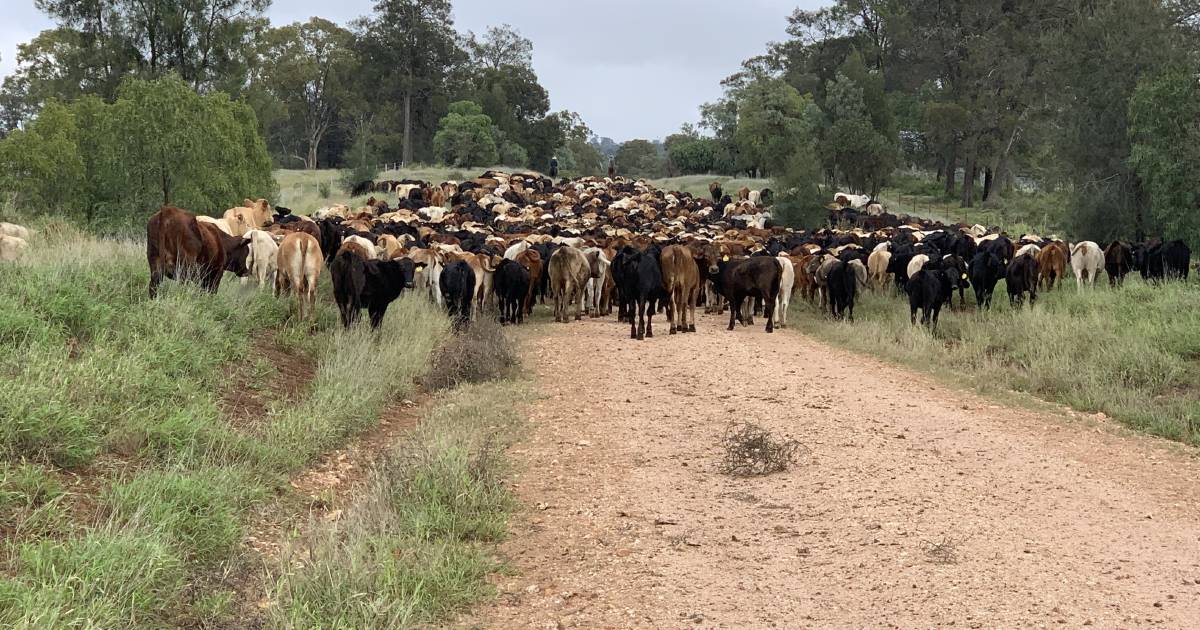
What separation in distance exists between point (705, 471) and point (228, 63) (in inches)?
1604

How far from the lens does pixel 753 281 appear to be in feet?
54.8

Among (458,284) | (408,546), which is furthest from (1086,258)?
(408,546)

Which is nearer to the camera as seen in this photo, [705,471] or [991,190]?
[705,471]

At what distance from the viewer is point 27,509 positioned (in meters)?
5.49

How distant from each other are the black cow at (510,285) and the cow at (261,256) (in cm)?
386

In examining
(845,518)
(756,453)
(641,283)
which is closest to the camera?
(845,518)

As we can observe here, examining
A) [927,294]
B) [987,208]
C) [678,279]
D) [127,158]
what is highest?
[127,158]

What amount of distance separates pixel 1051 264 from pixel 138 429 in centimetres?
1918

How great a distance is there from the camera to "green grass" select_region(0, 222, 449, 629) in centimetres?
495

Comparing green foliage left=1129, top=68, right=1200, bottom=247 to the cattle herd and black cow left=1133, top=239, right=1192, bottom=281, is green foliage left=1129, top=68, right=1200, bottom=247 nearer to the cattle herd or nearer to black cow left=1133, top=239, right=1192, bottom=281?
the cattle herd

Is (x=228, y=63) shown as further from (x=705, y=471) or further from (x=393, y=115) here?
(x=705, y=471)

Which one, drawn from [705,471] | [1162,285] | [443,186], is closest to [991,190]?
[443,186]

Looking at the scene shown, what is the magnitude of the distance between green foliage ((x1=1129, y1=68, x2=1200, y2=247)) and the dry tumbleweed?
743 inches

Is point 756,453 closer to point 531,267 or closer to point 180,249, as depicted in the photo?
point 180,249
